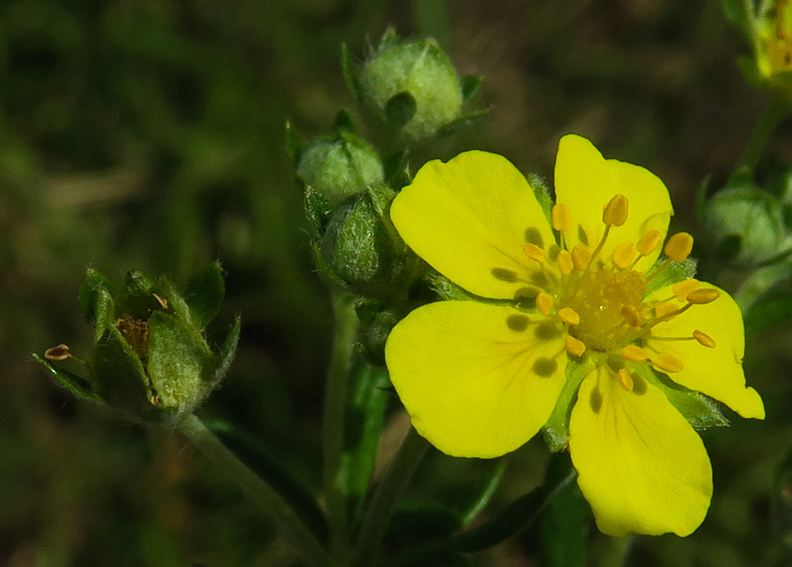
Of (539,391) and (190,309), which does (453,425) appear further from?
(190,309)

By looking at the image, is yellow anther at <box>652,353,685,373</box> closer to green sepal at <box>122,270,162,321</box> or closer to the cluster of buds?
the cluster of buds

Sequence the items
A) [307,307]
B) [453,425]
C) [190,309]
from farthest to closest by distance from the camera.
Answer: [307,307] → [190,309] → [453,425]

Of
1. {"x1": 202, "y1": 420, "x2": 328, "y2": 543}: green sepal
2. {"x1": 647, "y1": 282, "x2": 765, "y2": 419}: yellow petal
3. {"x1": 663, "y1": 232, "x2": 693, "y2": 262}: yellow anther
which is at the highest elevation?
{"x1": 663, "y1": 232, "x2": 693, "y2": 262}: yellow anther

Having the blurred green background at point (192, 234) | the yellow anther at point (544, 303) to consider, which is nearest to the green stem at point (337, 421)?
the yellow anther at point (544, 303)

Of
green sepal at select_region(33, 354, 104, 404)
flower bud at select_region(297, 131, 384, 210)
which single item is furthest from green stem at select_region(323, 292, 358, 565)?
green sepal at select_region(33, 354, 104, 404)

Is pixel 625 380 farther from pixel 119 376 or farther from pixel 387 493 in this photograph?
pixel 119 376

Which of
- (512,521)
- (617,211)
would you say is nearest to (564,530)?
(512,521)

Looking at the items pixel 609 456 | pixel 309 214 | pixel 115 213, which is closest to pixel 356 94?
pixel 309 214
